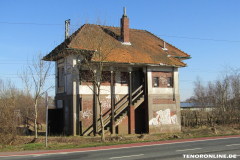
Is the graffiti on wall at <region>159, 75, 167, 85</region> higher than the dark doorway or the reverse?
higher

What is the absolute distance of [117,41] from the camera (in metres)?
24.3

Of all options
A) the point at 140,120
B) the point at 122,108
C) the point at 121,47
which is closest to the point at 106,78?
the point at 122,108

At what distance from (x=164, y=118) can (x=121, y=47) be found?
7474 mm

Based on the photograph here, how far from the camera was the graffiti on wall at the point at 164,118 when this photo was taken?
2348cm

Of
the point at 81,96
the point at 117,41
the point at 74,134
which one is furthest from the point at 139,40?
the point at 74,134

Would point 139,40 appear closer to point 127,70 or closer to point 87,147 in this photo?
point 127,70

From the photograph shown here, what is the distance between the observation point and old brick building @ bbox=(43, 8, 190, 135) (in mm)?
21797

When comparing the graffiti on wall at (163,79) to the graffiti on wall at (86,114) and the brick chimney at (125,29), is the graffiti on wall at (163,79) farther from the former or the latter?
the graffiti on wall at (86,114)

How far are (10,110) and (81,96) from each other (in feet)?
21.8

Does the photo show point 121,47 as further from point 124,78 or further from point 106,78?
point 106,78

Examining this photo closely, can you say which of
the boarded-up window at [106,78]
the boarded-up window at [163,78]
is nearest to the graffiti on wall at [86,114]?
the boarded-up window at [106,78]

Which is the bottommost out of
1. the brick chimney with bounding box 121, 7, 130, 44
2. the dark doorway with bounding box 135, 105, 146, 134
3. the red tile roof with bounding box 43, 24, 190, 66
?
the dark doorway with bounding box 135, 105, 146, 134

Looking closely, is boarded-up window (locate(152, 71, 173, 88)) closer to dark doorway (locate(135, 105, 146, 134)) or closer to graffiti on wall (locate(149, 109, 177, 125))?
graffiti on wall (locate(149, 109, 177, 125))

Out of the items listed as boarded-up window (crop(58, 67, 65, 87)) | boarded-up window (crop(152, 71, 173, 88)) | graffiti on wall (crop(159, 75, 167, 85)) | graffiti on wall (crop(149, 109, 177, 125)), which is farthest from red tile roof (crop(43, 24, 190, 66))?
graffiti on wall (crop(149, 109, 177, 125))
